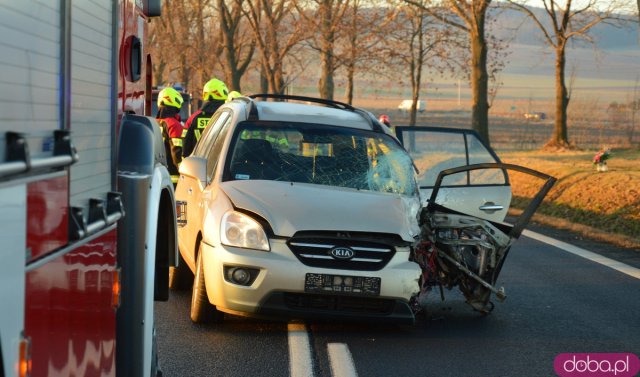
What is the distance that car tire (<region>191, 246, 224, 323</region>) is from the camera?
8211 millimetres

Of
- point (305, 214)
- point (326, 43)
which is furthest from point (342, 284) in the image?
point (326, 43)

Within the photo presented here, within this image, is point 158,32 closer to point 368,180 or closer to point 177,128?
point 177,128

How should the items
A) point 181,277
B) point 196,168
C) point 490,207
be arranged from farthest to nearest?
point 181,277 → point 490,207 → point 196,168

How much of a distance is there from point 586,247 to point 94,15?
11.0 metres

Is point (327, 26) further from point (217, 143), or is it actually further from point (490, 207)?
point (217, 143)

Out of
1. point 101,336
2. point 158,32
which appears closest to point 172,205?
point 101,336

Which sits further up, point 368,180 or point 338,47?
point 338,47

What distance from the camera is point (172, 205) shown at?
5504 millimetres

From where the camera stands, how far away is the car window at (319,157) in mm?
8891

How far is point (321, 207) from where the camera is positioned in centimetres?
816

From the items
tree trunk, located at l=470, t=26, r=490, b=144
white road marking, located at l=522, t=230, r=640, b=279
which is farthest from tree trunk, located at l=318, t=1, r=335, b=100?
white road marking, located at l=522, t=230, r=640, b=279

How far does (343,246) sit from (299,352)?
0.85 meters

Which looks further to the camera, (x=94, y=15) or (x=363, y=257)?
(x=363, y=257)

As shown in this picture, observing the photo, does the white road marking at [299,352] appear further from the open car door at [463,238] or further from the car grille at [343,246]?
the open car door at [463,238]
